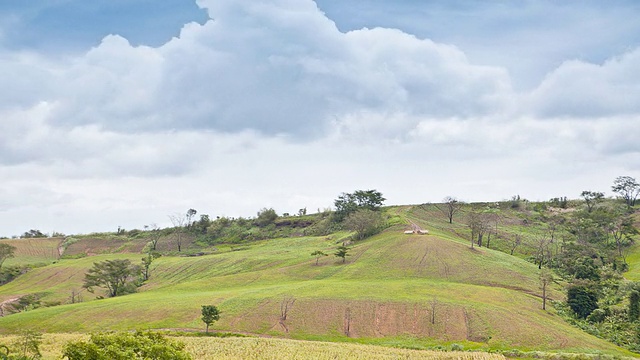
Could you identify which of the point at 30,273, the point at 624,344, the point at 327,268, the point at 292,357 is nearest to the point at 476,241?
the point at 327,268

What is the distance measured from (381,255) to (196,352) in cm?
5694

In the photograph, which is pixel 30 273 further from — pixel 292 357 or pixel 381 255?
pixel 292 357

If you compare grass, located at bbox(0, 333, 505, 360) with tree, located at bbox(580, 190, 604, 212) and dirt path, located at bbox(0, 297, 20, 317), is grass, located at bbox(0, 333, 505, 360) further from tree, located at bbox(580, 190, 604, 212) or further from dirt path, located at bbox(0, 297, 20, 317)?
tree, located at bbox(580, 190, 604, 212)

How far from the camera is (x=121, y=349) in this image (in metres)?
29.9

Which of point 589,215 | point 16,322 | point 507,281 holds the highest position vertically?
point 589,215

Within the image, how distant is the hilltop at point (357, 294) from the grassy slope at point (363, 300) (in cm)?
21

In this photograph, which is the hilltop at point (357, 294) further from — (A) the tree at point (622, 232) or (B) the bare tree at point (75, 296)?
(A) the tree at point (622, 232)

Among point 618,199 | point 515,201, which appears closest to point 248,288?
point 515,201

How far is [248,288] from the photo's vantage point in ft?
294

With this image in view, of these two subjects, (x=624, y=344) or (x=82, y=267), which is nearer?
(x=624, y=344)

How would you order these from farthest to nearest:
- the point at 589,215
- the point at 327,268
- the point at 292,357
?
the point at 589,215 → the point at 327,268 → the point at 292,357

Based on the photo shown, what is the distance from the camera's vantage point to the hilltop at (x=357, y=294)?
65312 millimetres

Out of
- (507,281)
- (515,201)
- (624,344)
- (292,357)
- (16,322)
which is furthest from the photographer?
(515,201)

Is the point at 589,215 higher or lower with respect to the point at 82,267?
higher
